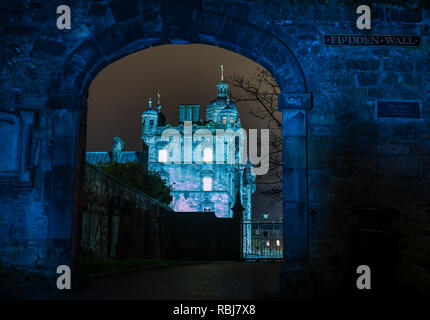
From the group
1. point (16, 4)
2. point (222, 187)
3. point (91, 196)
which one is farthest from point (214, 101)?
point (16, 4)

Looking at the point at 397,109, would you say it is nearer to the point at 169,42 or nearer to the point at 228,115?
the point at 169,42

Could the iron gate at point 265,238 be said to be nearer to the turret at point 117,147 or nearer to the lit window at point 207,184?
the lit window at point 207,184

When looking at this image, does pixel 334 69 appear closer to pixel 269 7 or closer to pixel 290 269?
pixel 269 7

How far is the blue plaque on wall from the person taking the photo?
7121 mm

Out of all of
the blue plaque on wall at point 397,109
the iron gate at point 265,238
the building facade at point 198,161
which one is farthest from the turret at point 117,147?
the blue plaque on wall at point 397,109

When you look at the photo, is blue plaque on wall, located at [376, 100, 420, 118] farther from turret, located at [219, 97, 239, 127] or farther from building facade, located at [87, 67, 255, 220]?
turret, located at [219, 97, 239, 127]

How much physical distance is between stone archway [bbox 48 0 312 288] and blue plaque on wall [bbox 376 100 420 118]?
3.52ft

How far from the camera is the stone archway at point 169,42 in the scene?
22.5ft

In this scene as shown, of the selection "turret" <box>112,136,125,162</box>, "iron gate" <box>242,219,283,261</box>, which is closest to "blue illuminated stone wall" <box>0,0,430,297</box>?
"iron gate" <box>242,219,283,261</box>

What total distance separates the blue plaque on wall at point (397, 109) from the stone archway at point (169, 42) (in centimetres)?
107

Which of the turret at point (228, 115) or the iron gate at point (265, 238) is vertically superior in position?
the turret at point (228, 115)

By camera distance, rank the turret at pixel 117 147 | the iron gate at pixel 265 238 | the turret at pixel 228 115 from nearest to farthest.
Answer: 1. the iron gate at pixel 265 238
2. the turret at pixel 228 115
3. the turret at pixel 117 147

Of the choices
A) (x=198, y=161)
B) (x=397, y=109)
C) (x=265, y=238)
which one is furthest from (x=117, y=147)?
(x=397, y=109)
